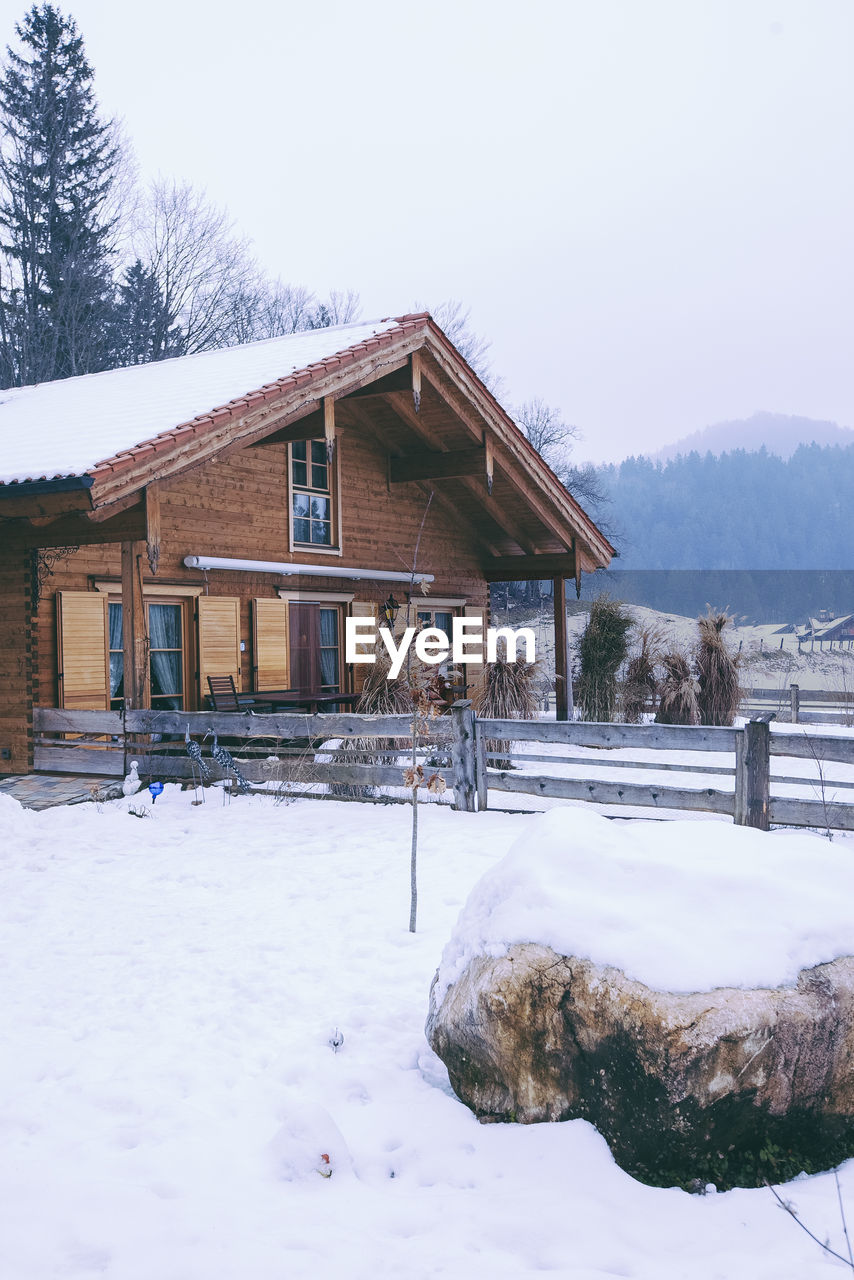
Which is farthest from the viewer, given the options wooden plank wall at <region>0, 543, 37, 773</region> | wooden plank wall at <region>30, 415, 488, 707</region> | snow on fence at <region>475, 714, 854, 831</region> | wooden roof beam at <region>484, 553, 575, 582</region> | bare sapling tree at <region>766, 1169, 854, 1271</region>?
wooden roof beam at <region>484, 553, 575, 582</region>

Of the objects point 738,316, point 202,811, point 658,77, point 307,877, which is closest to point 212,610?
point 202,811

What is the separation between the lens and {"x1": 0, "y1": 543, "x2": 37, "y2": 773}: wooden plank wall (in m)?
11.0

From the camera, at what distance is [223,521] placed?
12.9m

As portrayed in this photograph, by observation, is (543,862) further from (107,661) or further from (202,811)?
(107,661)

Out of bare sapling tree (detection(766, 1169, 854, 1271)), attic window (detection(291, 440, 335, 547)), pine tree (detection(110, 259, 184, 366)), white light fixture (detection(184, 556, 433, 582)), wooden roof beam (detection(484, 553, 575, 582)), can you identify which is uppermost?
pine tree (detection(110, 259, 184, 366))

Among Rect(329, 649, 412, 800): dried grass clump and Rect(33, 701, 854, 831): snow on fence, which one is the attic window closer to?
Rect(329, 649, 412, 800): dried grass clump

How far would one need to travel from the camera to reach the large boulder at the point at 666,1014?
10.7ft

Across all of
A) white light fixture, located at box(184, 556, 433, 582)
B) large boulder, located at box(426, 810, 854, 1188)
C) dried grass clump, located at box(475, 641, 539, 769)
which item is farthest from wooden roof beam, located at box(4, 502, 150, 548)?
large boulder, located at box(426, 810, 854, 1188)

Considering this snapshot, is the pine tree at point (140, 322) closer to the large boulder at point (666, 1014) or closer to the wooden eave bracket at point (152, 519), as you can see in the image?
the wooden eave bracket at point (152, 519)

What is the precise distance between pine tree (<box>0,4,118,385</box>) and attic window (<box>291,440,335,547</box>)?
15.0 metres

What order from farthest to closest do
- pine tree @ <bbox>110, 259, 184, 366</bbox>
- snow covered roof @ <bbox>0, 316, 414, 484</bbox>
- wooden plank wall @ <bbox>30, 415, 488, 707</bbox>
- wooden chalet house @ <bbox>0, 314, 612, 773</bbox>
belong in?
pine tree @ <bbox>110, 259, 184, 366</bbox>
wooden plank wall @ <bbox>30, 415, 488, 707</bbox>
wooden chalet house @ <bbox>0, 314, 612, 773</bbox>
snow covered roof @ <bbox>0, 316, 414, 484</bbox>

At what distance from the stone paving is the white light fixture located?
→ 2.96 m

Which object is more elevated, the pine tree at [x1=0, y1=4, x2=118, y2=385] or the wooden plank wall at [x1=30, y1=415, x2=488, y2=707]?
the pine tree at [x1=0, y1=4, x2=118, y2=385]

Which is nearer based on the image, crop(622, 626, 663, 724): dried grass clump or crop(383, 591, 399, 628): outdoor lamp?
crop(383, 591, 399, 628): outdoor lamp
